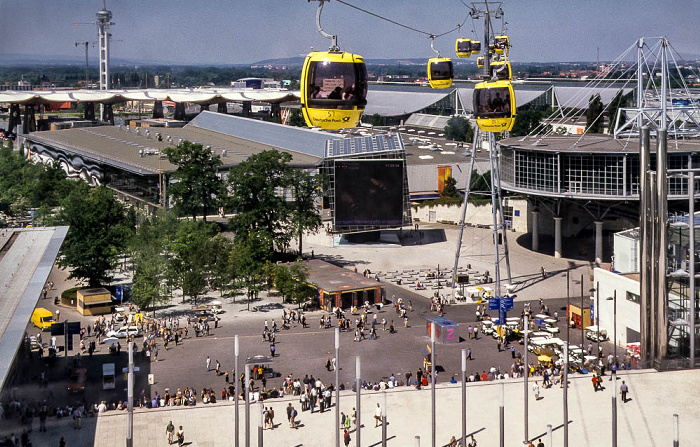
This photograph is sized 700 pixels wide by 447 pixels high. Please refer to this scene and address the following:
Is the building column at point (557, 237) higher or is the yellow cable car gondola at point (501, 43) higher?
the yellow cable car gondola at point (501, 43)

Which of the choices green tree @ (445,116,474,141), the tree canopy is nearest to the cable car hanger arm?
the tree canopy

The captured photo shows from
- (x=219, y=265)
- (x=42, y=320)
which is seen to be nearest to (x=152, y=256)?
(x=219, y=265)

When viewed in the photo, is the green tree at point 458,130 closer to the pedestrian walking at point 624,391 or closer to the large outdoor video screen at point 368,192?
the large outdoor video screen at point 368,192

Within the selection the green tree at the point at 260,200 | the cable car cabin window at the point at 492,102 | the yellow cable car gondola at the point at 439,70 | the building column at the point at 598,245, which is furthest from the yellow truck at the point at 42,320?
the building column at the point at 598,245

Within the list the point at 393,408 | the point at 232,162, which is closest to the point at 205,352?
the point at 393,408

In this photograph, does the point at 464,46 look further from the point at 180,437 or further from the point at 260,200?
the point at 180,437

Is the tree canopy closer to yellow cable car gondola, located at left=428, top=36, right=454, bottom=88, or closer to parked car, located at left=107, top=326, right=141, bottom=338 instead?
parked car, located at left=107, top=326, right=141, bottom=338
